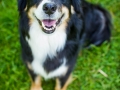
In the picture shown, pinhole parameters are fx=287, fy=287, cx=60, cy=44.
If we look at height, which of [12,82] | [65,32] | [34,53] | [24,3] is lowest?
[12,82]

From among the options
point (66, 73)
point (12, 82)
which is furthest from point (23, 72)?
point (66, 73)

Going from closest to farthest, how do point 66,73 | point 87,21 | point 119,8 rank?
point 66,73
point 87,21
point 119,8

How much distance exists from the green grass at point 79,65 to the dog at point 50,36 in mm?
187

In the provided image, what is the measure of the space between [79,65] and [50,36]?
80 centimetres

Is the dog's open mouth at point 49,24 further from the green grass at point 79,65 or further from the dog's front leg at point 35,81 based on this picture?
the green grass at point 79,65

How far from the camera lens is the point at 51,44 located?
2.06 meters

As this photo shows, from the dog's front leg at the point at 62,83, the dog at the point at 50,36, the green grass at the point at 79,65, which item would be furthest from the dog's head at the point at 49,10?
the green grass at the point at 79,65

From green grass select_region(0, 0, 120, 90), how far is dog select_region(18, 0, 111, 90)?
19 cm

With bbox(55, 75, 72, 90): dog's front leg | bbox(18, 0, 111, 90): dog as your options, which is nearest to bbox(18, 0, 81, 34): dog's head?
bbox(18, 0, 111, 90): dog

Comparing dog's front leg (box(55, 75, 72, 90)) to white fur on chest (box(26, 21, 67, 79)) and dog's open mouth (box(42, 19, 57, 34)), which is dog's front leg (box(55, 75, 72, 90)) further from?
dog's open mouth (box(42, 19, 57, 34))

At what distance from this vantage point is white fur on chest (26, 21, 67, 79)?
6.50 ft

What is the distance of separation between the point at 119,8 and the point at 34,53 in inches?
54.6

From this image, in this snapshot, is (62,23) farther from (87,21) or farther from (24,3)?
(87,21)

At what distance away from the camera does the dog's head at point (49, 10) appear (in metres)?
1.76
